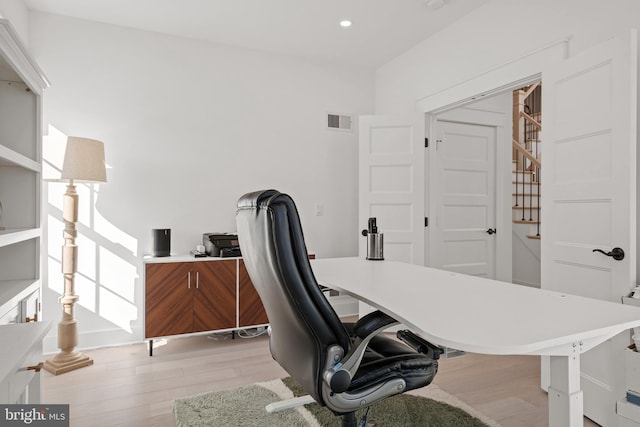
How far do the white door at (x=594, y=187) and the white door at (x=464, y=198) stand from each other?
58.6 inches

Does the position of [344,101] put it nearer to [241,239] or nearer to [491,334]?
[241,239]

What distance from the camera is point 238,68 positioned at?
12.5 feet

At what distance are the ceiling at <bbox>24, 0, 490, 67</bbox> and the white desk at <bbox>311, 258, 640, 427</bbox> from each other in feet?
8.05

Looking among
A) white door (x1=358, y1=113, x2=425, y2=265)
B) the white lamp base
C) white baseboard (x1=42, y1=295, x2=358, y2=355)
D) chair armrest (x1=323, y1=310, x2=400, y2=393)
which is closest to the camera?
chair armrest (x1=323, y1=310, x2=400, y2=393)

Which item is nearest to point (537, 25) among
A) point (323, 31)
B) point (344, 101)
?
point (323, 31)

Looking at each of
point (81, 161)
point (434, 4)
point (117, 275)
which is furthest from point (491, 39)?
point (117, 275)

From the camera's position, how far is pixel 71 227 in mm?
2889

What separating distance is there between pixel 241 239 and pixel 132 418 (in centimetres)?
146

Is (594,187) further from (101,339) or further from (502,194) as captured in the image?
(101,339)

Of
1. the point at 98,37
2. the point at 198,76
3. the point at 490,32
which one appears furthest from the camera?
the point at 198,76

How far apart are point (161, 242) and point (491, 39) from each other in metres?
3.14

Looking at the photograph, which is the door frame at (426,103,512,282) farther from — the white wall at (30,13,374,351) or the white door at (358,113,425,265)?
the white wall at (30,13,374,351)

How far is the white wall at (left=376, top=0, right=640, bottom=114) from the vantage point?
7.53ft

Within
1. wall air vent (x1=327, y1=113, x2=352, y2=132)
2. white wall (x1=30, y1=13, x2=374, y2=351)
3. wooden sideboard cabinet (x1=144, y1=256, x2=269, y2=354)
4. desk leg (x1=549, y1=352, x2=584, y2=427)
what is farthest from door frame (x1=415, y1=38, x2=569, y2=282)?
desk leg (x1=549, y1=352, x2=584, y2=427)
